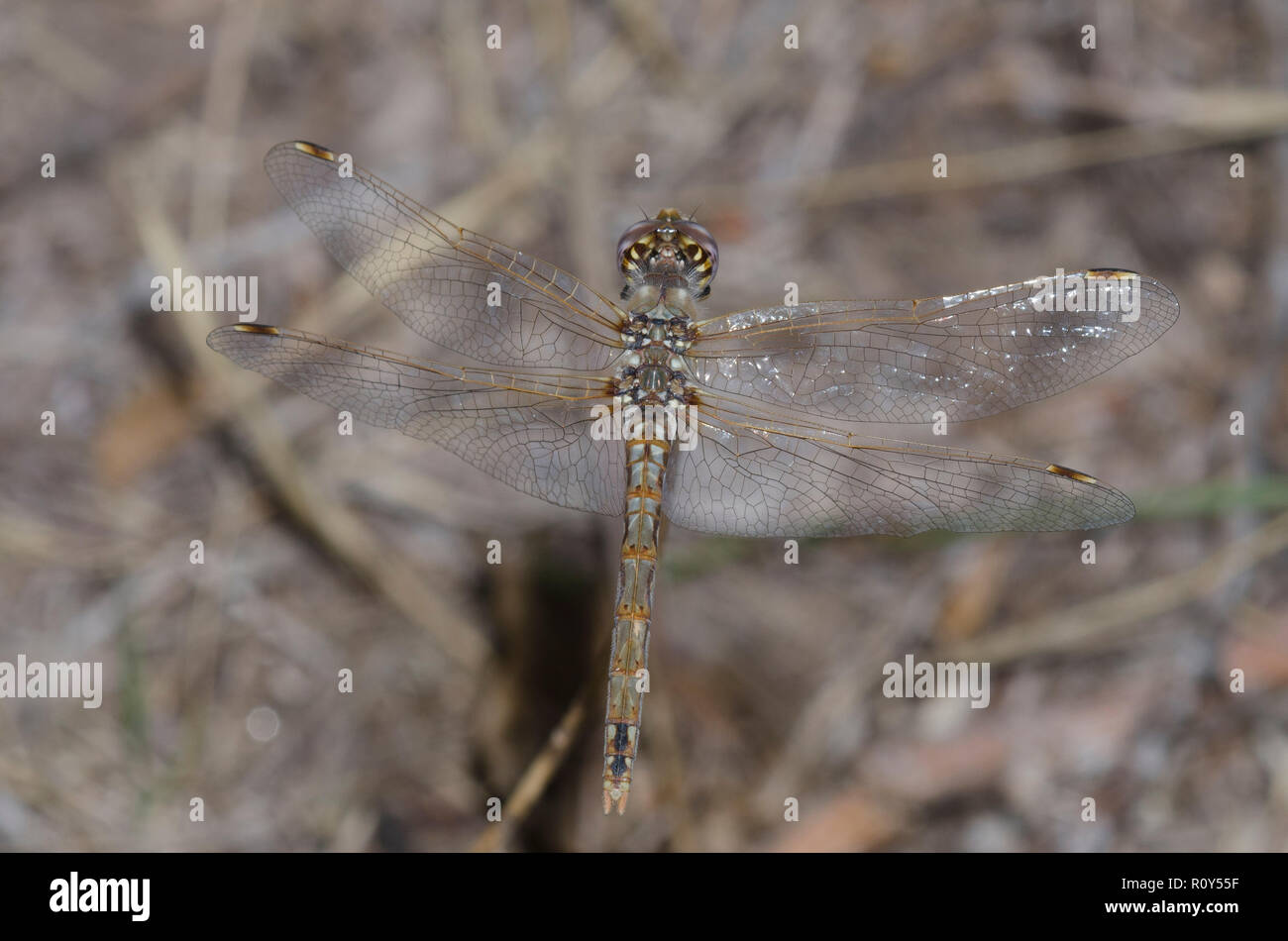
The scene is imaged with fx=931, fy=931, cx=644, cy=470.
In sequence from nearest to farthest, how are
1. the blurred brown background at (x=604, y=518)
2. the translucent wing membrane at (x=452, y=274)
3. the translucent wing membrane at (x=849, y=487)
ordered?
1. the translucent wing membrane at (x=849, y=487)
2. the translucent wing membrane at (x=452, y=274)
3. the blurred brown background at (x=604, y=518)

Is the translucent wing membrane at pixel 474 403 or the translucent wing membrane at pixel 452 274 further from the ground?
the translucent wing membrane at pixel 452 274

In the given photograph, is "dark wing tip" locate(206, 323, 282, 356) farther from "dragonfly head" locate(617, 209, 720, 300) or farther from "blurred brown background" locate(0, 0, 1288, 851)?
"blurred brown background" locate(0, 0, 1288, 851)

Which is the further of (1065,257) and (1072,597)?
(1065,257)

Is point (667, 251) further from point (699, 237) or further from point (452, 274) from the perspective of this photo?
point (452, 274)

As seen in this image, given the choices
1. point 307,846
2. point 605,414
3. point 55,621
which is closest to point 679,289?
point 605,414

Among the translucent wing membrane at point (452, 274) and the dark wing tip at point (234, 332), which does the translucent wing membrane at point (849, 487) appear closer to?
the translucent wing membrane at point (452, 274)

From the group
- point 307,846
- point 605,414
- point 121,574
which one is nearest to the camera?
point 605,414

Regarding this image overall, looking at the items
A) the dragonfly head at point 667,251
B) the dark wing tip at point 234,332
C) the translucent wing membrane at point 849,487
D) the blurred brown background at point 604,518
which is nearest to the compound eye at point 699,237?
the dragonfly head at point 667,251
